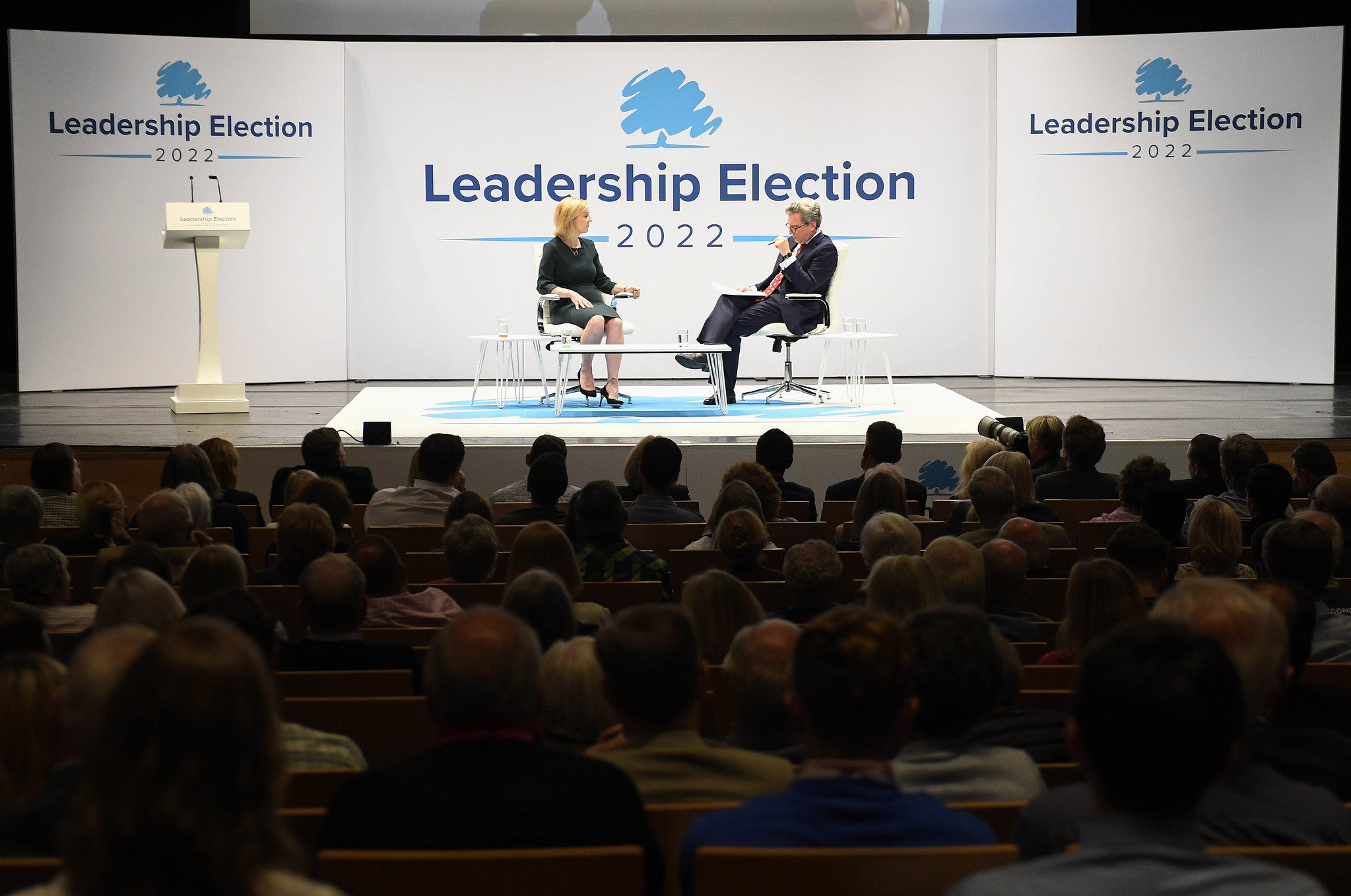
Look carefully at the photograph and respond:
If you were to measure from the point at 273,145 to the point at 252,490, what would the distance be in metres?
4.44

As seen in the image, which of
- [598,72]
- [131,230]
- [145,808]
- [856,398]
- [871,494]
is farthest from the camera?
[598,72]

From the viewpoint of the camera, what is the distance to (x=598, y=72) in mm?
10844

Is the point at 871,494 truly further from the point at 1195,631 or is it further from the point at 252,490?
the point at 252,490

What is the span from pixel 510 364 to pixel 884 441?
19.1ft

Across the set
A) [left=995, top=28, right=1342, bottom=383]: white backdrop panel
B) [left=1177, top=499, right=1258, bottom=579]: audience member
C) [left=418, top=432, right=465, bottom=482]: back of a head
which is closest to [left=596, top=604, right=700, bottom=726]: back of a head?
[left=1177, top=499, right=1258, bottom=579]: audience member

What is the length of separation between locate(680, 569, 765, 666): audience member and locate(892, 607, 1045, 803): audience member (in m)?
0.82

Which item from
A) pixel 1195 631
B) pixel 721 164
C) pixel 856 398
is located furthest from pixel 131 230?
pixel 1195 631

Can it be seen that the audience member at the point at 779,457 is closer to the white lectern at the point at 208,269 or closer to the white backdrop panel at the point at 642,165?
the white lectern at the point at 208,269

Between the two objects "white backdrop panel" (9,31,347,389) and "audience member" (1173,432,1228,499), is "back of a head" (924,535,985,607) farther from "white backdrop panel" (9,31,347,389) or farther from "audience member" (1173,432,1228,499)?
"white backdrop panel" (9,31,347,389)

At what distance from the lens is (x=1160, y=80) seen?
418 inches

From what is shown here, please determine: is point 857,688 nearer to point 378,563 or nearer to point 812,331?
point 378,563

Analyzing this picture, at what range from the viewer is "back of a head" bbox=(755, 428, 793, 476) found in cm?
540

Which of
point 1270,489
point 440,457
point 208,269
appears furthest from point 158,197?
point 1270,489

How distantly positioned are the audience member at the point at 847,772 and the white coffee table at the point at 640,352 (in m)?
5.90
